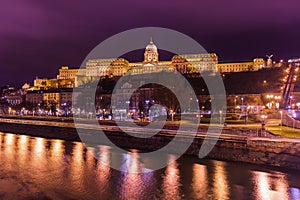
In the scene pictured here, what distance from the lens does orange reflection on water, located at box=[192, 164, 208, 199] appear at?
14.8m

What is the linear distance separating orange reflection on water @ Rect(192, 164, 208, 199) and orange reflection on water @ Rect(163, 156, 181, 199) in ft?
2.64

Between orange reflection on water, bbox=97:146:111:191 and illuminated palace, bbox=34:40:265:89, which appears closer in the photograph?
orange reflection on water, bbox=97:146:111:191

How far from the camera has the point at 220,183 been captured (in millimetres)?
16078

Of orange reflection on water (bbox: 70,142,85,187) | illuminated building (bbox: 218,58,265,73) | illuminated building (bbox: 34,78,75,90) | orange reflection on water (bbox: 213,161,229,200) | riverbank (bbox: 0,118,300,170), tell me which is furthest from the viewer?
illuminated building (bbox: 34,78,75,90)

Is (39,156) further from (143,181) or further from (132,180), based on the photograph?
(143,181)

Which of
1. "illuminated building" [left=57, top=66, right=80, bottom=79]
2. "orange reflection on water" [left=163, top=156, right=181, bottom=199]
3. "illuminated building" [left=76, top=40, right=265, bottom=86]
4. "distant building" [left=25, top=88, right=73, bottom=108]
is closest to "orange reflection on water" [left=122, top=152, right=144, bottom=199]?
"orange reflection on water" [left=163, top=156, right=181, bottom=199]

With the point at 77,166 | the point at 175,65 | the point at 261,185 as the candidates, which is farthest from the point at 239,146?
the point at 175,65

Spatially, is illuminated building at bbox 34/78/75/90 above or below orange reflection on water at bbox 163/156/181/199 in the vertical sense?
above

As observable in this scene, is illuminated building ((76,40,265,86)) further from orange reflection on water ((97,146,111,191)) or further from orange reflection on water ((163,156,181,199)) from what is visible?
orange reflection on water ((163,156,181,199))

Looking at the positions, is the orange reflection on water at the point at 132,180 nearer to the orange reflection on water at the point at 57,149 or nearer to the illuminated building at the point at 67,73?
the orange reflection on water at the point at 57,149

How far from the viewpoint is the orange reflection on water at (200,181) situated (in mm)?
14750

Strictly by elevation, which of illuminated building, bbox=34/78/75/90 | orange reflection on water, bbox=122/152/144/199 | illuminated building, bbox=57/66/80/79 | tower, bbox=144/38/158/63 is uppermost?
tower, bbox=144/38/158/63

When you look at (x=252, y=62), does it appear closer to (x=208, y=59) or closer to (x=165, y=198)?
(x=208, y=59)

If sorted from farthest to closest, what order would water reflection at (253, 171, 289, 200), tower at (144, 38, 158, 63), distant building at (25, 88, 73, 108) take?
tower at (144, 38, 158, 63), distant building at (25, 88, 73, 108), water reflection at (253, 171, 289, 200)
